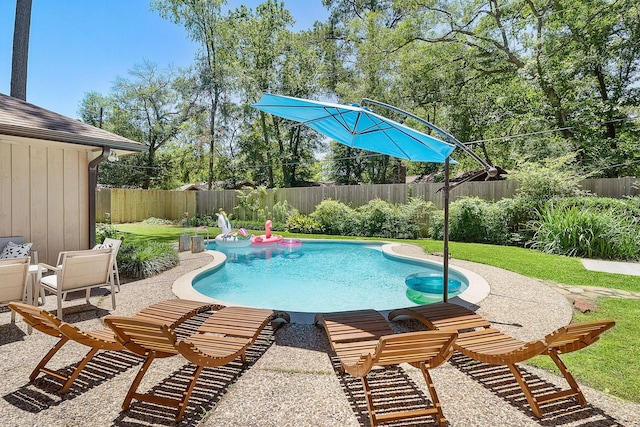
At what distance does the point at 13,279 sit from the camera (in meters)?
3.79

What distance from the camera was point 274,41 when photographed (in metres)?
25.4

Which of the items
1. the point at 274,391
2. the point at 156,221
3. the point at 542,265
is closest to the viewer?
the point at 274,391

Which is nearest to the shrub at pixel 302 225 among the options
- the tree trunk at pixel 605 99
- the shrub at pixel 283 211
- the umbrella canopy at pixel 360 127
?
the shrub at pixel 283 211

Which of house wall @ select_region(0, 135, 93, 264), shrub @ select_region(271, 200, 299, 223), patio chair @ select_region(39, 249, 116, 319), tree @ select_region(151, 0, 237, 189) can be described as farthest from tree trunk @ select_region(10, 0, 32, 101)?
tree @ select_region(151, 0, 237, 189)

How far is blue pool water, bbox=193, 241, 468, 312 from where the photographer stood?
6.09 m

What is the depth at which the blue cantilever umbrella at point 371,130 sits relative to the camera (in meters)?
4.48

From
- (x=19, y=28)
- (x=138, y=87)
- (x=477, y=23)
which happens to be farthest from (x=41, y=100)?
(x=477, y=23)

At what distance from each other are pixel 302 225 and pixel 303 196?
237cm

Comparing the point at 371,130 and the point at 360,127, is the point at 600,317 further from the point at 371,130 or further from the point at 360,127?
the point at 360,127

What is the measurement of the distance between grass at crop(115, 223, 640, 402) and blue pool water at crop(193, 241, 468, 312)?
1.66m

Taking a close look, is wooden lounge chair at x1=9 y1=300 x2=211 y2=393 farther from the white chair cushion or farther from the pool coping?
the pool coping

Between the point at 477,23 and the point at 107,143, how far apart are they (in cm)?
1960

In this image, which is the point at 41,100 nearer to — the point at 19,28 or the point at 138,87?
the point at 138,87

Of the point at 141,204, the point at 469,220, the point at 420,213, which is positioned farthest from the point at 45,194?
the point at 141,204
